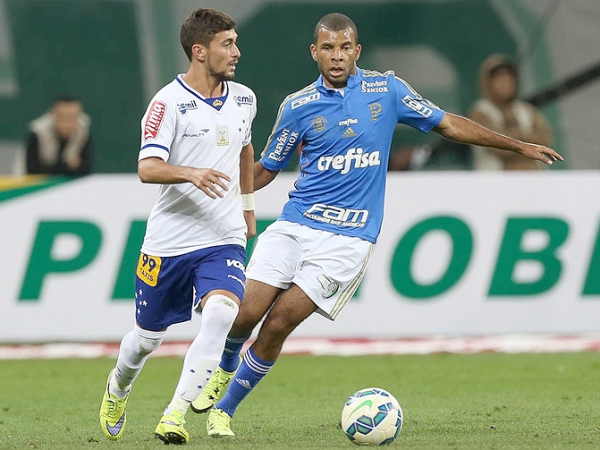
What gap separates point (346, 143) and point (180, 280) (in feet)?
4.51

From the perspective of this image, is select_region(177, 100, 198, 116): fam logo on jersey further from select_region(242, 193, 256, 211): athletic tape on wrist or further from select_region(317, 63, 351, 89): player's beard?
select_region(317, 63, 351, 89): player's beard

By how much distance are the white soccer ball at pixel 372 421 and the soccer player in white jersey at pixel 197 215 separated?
2.55 feet

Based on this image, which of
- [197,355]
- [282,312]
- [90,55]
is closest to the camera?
[197,355]

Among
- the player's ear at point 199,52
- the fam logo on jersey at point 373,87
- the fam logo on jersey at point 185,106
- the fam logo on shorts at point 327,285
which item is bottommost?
the fam logo on shorts at point 327,285

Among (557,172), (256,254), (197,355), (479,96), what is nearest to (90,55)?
(479,96)

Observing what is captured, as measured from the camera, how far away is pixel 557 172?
1241 centimetres

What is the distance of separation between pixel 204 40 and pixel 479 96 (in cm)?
840

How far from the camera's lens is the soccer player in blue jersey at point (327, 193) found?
7285 mm

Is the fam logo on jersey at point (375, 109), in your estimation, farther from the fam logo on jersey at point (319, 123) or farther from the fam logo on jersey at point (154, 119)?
the fam logo on jersey at point (154, 119)

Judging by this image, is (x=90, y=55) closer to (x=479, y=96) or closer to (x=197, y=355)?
(x=479, y=96)

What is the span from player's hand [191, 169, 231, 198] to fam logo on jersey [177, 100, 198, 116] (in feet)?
1.82

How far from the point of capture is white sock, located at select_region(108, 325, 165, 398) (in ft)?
22.6

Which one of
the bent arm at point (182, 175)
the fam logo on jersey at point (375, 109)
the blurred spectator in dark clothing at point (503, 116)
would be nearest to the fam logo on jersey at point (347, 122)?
the fam logo on jersey at point (375, 109)

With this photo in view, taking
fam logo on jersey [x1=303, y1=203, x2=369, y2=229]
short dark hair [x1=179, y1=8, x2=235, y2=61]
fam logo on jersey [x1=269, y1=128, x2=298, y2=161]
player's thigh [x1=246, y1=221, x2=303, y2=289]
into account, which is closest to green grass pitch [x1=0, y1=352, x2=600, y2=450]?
player's thigh [x1=246, y1=221, x2=303, y2=289]
